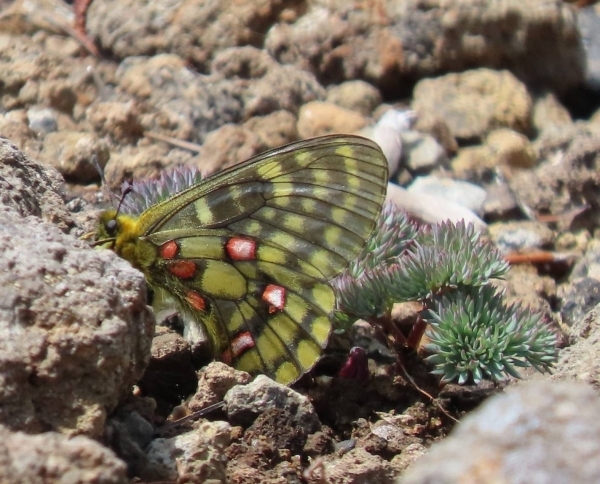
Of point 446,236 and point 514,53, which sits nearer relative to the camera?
point 446,236

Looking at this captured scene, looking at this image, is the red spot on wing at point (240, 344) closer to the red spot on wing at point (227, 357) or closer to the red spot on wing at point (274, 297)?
the red spot on wing at point (227, 357)

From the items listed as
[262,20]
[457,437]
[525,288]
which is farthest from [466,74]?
[457,437]

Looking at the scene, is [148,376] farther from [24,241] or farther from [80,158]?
[80,158]

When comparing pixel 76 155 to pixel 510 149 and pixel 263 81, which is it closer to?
pixel 263 81

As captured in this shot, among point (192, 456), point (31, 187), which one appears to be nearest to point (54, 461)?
point (192, 456)

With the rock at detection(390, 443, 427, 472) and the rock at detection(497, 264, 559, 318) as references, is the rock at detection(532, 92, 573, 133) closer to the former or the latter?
the rock at detection(497, 264, 559, 318)

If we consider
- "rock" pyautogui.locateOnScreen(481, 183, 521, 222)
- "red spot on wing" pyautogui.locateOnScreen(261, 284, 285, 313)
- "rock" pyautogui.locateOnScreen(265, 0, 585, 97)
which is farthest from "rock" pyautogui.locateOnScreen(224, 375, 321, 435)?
"rock" pyautogui.locateOnScreen(265, 0, 585, 97)
